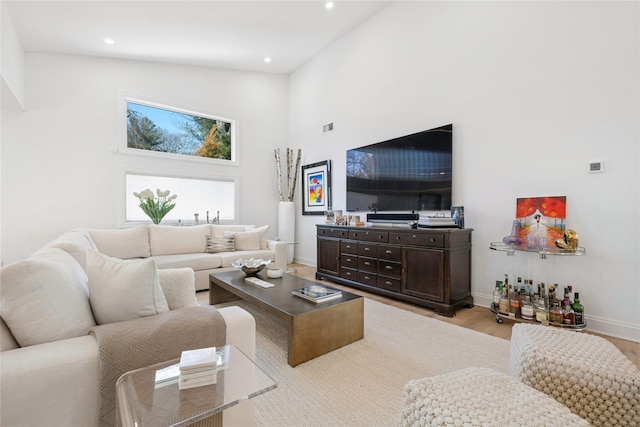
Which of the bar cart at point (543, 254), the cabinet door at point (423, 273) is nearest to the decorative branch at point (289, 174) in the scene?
the cabinet door at point (423, 273)

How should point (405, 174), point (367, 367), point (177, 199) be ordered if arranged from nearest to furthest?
point (367, 367) → point (405, 174) → point (177, 199)

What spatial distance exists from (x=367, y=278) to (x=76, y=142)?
14.7 feet

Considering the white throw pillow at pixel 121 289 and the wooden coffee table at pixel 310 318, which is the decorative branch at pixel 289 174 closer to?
the wooden coffee table at pixel 310 318

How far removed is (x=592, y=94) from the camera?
2.43 meters

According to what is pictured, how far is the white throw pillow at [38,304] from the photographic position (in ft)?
3.24

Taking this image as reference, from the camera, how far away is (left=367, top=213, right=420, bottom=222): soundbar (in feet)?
11.7

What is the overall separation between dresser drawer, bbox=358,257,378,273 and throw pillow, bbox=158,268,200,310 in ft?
7.96

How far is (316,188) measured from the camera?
5367mm

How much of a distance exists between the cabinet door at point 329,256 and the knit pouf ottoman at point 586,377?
2.77 meters

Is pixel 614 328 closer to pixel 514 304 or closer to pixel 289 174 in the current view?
pixel 514 304

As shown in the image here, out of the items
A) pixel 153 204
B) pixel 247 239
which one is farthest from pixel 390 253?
pixel 153 204

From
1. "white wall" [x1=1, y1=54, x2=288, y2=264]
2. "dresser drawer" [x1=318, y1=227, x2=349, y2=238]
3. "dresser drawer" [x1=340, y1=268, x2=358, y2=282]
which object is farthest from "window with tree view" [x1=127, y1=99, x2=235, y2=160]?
"dresser drawer" [x1=340, y1=268, x2=358, y2=282]

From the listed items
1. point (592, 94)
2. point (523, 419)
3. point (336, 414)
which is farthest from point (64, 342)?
point (592, 94)

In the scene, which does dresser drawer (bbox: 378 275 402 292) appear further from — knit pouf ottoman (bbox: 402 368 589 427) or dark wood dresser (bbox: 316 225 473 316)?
knit pouf ottoman (bbox: 402 368 589 427)
